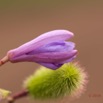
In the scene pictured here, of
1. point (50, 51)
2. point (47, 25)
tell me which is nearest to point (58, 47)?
point (50, 51)

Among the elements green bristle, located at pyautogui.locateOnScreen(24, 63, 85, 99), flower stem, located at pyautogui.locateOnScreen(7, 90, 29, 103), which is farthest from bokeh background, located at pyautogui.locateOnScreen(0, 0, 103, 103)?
flower stem, located at pyautogui.locateOnScreen(7, 90, 29, 103)

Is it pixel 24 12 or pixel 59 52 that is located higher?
pixel 24 12

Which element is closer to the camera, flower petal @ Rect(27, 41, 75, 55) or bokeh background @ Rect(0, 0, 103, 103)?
flower petal @ Rect(27, 41, 75, 55)

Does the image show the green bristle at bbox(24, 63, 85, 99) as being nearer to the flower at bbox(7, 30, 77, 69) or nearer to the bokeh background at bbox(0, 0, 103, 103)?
the flower at bbox(7, 30, 77, 69)

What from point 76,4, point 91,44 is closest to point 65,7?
point 76,4

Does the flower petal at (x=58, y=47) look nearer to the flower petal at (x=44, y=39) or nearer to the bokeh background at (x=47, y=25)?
the flower petal at (x=44, y=39)

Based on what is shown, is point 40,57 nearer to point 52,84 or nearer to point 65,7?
point 52,84

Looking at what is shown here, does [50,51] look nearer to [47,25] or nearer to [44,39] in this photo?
[44,39]
